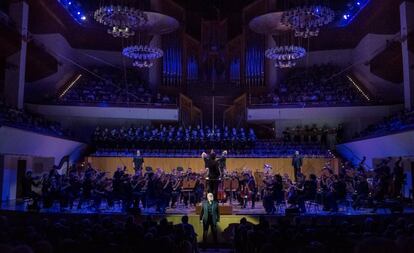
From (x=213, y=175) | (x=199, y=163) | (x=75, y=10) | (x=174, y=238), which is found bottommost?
(x=174, y=238)

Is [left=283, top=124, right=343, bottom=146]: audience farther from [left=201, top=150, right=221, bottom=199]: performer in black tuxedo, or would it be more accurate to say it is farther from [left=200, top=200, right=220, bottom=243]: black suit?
[left=200, top=200, right=220, bottom=243]: black suit

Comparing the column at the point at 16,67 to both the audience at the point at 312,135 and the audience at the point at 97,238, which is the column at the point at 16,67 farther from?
the audience at the point at 312,135

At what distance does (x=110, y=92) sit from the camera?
23.1m

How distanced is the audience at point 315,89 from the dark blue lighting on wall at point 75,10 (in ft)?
32.7

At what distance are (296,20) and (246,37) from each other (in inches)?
412

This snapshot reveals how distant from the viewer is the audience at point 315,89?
22281 millimetres

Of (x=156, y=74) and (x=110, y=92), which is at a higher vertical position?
(x=156, y=74)

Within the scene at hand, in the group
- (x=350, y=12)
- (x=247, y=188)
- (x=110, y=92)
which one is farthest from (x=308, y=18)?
(x=110, y=92)

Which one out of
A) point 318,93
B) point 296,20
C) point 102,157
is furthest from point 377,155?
point 102,157

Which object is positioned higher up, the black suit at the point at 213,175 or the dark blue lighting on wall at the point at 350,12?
the dark blue lighting on wall at the point at 350,12

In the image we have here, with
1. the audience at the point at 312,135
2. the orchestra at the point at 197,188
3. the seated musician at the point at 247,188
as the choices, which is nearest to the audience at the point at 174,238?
the orchestra at the point at 197,188

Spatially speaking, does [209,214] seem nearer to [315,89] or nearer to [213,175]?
[213,175]

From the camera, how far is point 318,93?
74.8 ft

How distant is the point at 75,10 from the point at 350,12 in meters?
13.8
